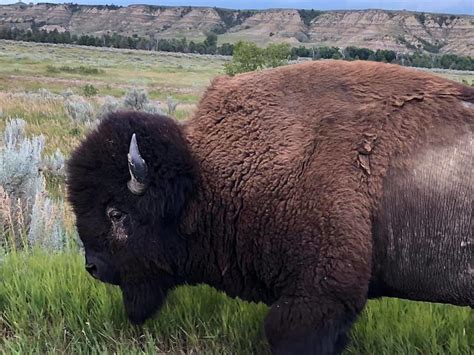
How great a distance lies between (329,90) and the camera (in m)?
4.15

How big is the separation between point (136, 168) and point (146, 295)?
2.96ft

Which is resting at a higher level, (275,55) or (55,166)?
(55,166)

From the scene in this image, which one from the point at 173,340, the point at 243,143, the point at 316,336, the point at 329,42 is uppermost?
the point at 243,143

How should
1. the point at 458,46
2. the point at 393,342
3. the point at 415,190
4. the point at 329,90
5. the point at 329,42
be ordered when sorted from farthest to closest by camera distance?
the point at 329,42 < the point at 458,46 < the point at 393,342 < the point at 329,90 < the point at 415,190

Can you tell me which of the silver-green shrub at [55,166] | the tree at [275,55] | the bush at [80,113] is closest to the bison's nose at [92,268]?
the silver-green shrub at [55,166]

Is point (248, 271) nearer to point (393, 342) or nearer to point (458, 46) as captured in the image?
point (393, 342)

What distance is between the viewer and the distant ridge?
13788cm

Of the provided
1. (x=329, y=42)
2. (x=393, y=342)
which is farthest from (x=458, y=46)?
(x=393, y=342)

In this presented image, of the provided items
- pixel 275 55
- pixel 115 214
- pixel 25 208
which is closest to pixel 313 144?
pixel 115 214

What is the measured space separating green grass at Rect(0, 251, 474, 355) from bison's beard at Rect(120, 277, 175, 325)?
0.62 feet

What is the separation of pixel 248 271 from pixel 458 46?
132 meters

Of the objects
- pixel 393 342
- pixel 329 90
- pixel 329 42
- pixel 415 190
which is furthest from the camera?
pixel 329 42

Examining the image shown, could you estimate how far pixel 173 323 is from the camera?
4.77 m

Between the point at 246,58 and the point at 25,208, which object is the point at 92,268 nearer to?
the point at 25,208
